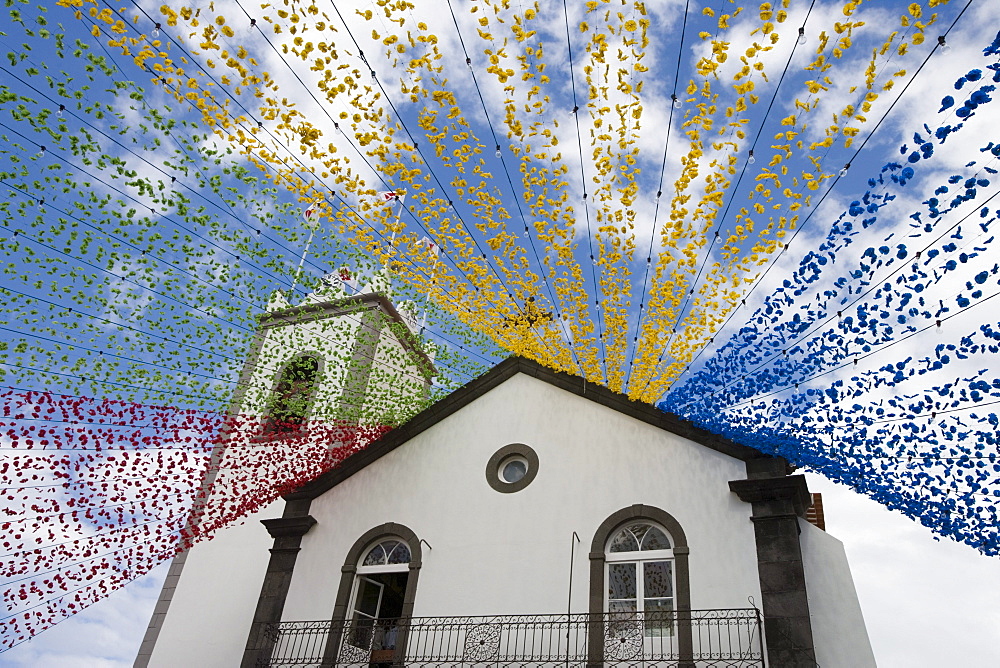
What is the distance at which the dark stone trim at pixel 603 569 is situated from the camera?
817 centimetres

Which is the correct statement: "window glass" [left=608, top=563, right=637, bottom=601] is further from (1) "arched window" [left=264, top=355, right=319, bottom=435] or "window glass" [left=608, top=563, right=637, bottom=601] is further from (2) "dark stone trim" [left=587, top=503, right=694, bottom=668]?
(1) "arched window" [left=264, top=355, right=319, bottom=435]

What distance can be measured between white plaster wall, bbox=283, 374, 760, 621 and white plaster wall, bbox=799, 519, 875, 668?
72 centimetres

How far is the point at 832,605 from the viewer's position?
809 centimetres

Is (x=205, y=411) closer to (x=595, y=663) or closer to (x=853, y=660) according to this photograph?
(x=595, y=663)

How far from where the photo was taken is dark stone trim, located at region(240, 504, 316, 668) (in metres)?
9.88

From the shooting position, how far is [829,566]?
8398mm

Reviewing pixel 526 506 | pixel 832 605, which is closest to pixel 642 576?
pixel 526 506

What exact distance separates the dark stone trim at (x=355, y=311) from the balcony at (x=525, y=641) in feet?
22.0

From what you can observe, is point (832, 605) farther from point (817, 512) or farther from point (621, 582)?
point (817, 512)

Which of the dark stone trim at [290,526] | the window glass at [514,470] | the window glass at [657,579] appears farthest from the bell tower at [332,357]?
the window glass at [657,579]

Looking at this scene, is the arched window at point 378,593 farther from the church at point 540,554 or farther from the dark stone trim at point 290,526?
the dark stone trim at point 290,526

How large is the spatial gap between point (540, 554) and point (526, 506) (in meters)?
0.74

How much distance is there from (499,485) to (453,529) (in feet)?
2.97

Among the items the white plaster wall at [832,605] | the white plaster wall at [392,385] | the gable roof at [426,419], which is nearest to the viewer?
the white plaster wall at [832,605]
